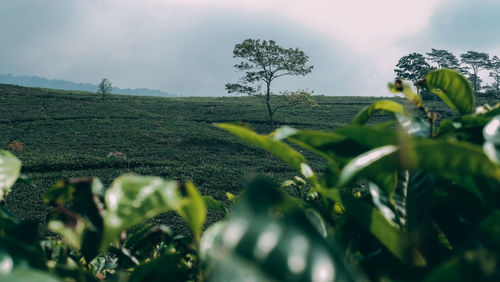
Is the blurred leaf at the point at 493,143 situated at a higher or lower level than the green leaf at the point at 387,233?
higher

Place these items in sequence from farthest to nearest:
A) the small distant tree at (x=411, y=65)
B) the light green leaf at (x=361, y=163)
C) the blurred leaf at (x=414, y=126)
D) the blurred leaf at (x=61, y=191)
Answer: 1. the small distant tree at (x=411, y=65)
2. the blurred leaf at (x=414, y=126)
3. the blurred leaf at (x=61, y=191)
4. the light green leaf at (x=361, y=163)

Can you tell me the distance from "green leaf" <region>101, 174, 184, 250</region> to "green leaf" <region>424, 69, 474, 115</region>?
0.67m

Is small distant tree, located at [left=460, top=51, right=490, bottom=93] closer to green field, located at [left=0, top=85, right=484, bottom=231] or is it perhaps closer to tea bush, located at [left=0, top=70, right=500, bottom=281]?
green field, located at [left=0, top=85, right=484, bottom=231]

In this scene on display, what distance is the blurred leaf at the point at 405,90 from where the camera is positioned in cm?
79

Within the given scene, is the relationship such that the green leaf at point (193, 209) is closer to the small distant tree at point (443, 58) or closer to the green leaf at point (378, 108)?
the green leaf at point (378, 108)

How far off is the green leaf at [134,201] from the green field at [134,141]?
0.63m

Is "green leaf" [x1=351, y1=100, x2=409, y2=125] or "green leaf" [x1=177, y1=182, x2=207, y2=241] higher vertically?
"green leaf" [x1=351, y1=100, x2=409, y2=125]

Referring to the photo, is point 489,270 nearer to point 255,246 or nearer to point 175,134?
point 255,246

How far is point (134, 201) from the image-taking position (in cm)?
43

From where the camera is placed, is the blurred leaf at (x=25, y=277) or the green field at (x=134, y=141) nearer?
the blurred leaf at (x=25, y=277)

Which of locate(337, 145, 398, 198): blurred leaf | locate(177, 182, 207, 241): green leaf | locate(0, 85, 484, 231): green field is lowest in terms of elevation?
locate(0, 85, 484, 231): green field

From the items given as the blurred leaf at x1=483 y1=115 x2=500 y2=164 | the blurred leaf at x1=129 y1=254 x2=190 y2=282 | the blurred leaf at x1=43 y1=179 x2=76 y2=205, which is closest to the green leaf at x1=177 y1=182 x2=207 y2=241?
the blurred leaf at x1=129 y1=254 x2=190 y2=282

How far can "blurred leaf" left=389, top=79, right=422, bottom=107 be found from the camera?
0.79 m

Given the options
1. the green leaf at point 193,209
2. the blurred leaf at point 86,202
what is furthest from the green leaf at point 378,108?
the blurred leaf at point 86,202
